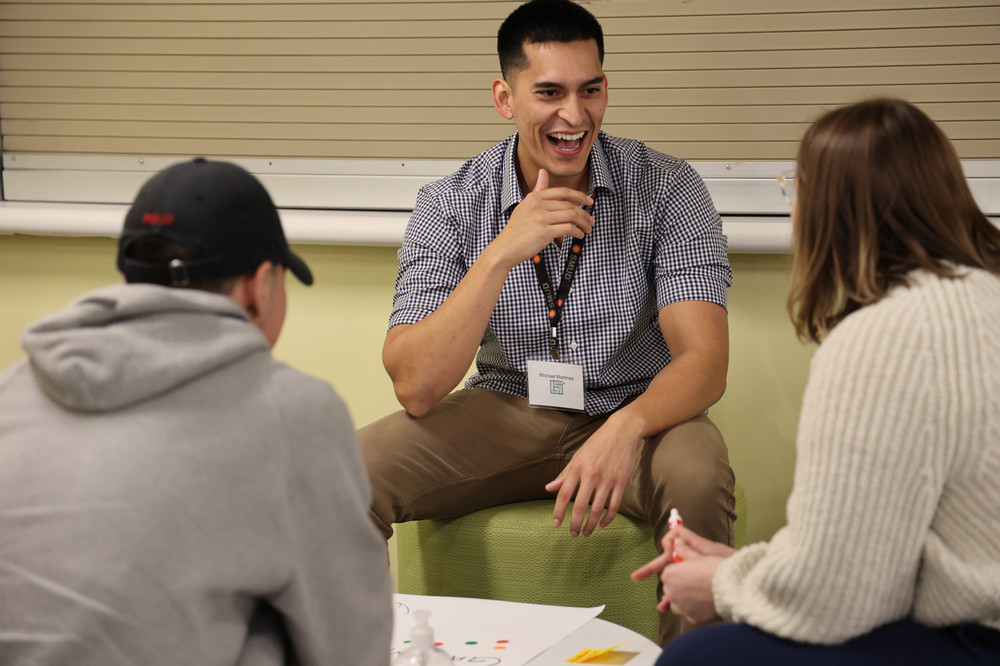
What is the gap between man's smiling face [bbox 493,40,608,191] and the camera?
211cm

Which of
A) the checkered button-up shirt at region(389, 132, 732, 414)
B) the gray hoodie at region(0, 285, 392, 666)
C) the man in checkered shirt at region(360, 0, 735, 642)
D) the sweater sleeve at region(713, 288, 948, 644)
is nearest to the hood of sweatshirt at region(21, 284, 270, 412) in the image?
the gray hoodie at region(0, 285, 392, 666)

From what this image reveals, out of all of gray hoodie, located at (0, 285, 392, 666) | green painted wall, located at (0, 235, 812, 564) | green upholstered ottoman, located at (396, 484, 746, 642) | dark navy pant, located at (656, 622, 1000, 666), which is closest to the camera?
gray hoodie, located at (0, 285, 392, 666)

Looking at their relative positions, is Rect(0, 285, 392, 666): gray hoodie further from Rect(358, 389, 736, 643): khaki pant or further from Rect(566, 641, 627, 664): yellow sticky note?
Rect(358, 389, 736, 643): khaki pant

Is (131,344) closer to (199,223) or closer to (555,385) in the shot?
(199,223)

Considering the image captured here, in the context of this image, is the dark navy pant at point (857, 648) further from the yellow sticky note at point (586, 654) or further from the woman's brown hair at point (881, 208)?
the woman's brown hair at point (881, 208)

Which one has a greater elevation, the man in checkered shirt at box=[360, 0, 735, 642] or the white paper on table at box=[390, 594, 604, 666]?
the man in checkered shirt at box=[360, 0, 735, 642]

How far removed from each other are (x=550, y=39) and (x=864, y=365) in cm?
129

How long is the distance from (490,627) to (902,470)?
2.35 ft

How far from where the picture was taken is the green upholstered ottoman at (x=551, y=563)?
1.94 metres

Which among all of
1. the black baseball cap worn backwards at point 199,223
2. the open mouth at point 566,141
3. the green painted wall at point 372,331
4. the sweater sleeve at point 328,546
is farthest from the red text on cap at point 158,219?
the green painted wall at point 372,331

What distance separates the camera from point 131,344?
90 cm

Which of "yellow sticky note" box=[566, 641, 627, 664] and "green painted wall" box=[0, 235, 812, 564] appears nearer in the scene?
"yellow sticky note" box=[566, 641, 627, 664]

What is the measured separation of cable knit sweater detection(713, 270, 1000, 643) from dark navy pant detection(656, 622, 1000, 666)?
0.7 inches

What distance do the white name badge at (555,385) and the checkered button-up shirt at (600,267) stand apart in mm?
45
